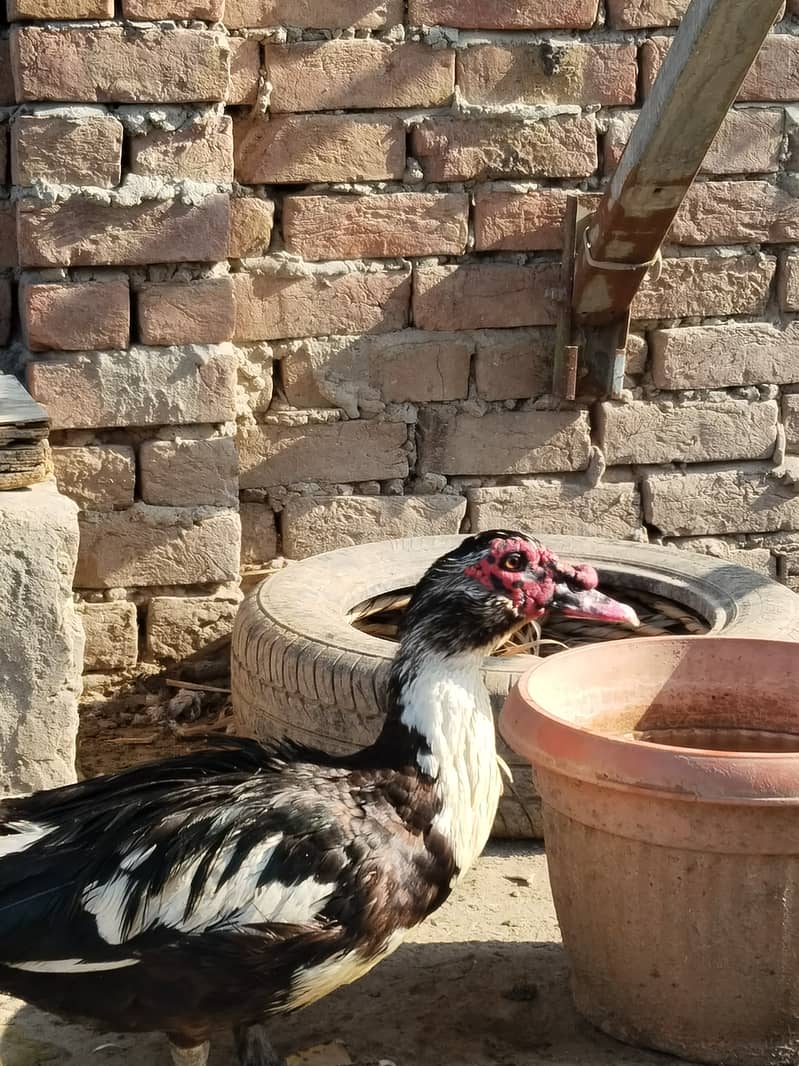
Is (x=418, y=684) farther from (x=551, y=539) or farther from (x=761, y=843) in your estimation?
(x=551, y=539)

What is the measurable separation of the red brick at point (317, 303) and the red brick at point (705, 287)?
0.73 meters

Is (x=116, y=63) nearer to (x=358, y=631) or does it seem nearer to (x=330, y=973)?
(x=358, y=631)

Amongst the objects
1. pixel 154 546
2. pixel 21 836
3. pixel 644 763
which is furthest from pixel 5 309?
pixel 644 763

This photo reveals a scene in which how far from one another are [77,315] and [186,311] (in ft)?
0.91

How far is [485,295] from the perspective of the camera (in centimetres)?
424

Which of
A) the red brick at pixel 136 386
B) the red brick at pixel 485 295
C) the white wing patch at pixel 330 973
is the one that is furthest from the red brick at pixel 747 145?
the white wing patch at pixel 330 973

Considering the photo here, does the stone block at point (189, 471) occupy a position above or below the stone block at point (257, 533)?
above

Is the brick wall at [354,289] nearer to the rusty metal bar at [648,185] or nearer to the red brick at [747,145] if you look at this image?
the red brick at [747,145]

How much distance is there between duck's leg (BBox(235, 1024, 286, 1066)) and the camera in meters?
2.64

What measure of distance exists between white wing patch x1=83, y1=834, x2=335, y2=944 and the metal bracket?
2150 mm

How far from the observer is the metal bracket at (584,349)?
165 inches

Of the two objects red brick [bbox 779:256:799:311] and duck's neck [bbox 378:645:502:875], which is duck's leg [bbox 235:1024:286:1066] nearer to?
duck's neck [bbox 378:645:502:875]

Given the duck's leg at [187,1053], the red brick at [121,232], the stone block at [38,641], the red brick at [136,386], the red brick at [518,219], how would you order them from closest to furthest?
the duck's leg at [187,1053] → the stone block at [38,641] → the red brick at [121,232] → the red brick at [136,386] → the red brick at [518,219]

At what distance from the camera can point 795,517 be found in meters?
4.55
